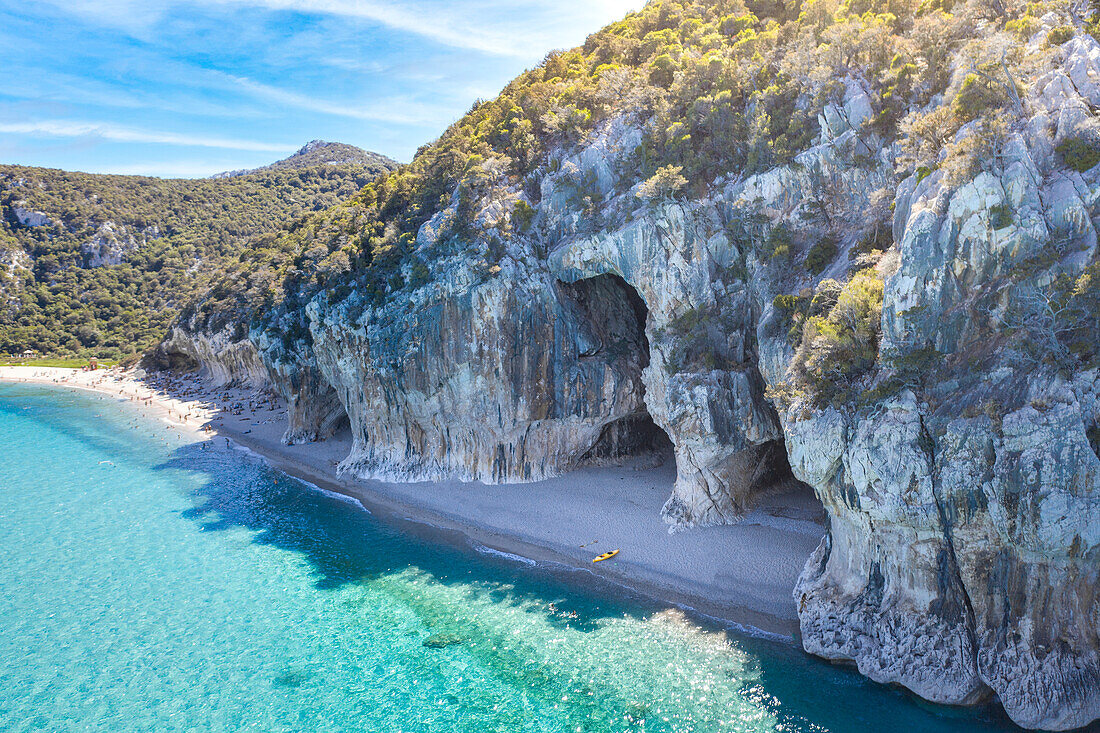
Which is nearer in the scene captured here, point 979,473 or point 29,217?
point 979,473

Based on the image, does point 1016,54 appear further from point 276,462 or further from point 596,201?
point 276,462

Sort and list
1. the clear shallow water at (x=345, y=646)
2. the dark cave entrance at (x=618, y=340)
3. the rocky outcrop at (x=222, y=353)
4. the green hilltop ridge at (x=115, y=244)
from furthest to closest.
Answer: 1. the green hilltop ridge at (x=115, y=244)
2. the rocky outcrop at (x=222, y=353)
3. the dark cave entrance at (x=618, y=340)
4. the clear shallow water at (x=345, y=646)

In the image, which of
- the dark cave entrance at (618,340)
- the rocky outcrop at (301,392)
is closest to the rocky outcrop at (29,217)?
the rocky outcrop at (301,392)

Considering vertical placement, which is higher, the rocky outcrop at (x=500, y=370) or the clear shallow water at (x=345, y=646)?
the rocky outcrop at (x=500, y=370)

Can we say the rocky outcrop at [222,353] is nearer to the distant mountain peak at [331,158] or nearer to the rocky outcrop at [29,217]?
the rocky outcrop at [29,217]

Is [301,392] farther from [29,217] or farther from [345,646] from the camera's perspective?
[29,217]

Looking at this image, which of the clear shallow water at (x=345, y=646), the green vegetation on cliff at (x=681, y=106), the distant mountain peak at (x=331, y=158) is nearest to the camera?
the clear shallow water at (x=345, y=646)

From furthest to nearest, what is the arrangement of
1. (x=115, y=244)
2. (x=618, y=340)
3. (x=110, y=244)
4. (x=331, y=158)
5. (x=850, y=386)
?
1. (x=331, y=158)
2. (x=115, y=244)
3. (x=110, y=244)
4. (x=618, y=340)
5. (x=850, y=386)

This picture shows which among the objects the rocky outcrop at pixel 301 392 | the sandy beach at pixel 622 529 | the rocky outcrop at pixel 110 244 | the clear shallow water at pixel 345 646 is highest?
the rocky outcrop at pixel 110 244

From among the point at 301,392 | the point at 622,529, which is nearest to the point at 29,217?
the point at 301,392
